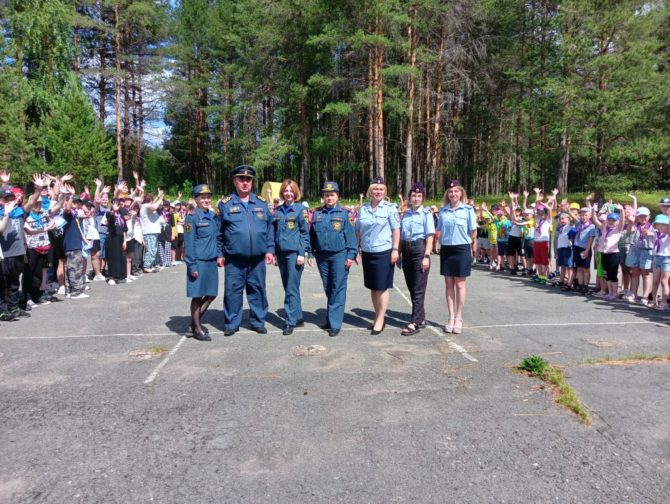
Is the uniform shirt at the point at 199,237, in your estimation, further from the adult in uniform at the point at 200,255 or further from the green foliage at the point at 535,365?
the green foliage at the point at 535,365

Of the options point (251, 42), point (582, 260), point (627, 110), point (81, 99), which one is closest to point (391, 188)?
point (251, 42)

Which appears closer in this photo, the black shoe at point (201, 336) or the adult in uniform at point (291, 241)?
the black shoe at point (201, 336)

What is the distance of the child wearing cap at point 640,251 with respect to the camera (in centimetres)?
826

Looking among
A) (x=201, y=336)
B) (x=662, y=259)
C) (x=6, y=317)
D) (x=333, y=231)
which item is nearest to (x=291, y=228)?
(x=333, y=231)

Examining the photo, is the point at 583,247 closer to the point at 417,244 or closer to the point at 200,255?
the point at 417,244

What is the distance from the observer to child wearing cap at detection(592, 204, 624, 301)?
877cm

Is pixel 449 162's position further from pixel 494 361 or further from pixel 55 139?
pixel 494 361

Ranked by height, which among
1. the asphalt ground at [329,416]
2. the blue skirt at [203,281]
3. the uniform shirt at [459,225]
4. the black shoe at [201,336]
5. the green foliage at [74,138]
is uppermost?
the green foliage at [74,138]

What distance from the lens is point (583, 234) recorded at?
9.46 metres

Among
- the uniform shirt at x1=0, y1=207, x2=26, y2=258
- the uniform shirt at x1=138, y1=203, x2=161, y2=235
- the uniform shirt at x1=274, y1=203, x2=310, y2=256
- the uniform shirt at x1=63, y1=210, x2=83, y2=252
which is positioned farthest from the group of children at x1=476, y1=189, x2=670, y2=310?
the uniform shirt at x1=0, y1=207, x2=26, y2=258

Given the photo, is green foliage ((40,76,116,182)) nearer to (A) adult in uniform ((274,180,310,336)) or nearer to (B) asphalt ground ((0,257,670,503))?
(B) asphalt ground ((0,257,670,503))

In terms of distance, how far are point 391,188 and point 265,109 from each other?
43.8 feet

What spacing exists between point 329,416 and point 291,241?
9.96ft

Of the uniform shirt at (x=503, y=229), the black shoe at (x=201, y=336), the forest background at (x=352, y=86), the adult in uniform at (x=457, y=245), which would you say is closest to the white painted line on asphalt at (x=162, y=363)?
the black shoe at (x=201, y=336)
